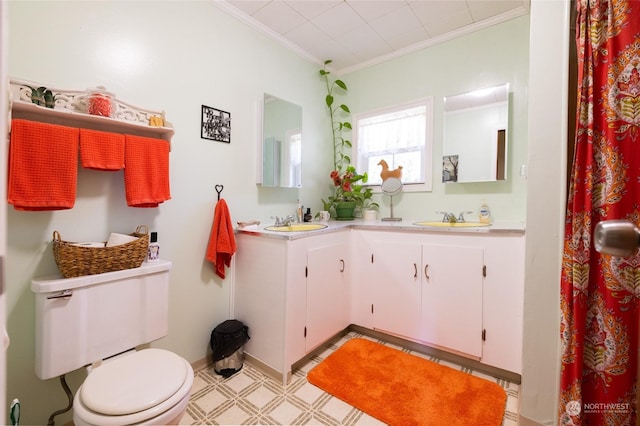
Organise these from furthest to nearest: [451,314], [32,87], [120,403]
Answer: [451,314] < [32,87] < [120,403]

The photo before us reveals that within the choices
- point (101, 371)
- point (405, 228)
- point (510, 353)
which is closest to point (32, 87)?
point (101, 371)

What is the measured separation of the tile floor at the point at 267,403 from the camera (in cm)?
141

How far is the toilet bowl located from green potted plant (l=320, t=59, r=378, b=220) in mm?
1918

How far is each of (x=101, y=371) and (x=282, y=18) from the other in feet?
8.22

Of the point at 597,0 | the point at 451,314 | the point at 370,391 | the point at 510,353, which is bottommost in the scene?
the point at 370,391

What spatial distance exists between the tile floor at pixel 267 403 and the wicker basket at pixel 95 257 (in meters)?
0.88

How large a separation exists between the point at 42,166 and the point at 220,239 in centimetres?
93

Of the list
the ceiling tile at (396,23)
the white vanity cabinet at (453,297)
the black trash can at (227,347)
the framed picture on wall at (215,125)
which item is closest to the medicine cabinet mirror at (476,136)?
the ceiling tile at (396,23)

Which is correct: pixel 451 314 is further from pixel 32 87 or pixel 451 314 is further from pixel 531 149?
pixel 32 87

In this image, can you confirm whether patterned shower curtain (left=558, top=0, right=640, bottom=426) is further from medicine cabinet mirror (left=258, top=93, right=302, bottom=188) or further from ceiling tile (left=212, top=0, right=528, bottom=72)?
medicine cabinet mirror (left=258, top=93, right=302, bottom=188)

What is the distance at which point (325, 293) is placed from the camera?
6.55 ft

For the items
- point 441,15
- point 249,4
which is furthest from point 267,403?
point 441,15

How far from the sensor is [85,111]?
4.26 ft

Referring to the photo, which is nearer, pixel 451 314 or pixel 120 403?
pixel 120 403
